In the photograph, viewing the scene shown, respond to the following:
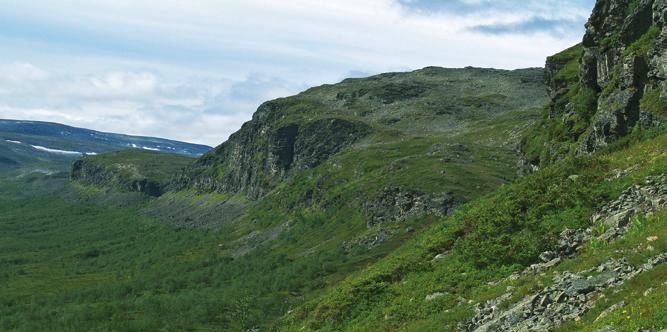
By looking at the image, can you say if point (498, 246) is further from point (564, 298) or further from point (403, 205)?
point (403, 205)

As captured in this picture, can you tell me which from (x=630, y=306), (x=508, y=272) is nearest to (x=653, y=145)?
(x=508, y=272)

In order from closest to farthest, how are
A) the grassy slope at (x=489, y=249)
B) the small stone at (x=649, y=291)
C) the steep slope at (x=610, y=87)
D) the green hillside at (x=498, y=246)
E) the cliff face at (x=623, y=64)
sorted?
the small stone at (x=649, y=291) → the green hillside at (x=498, y=246) → the grassy slope at (x=489, y=249) → the steep slope at (x=610, y=87) → the cliff face at (x=623, y=64)

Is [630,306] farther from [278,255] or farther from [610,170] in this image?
[278,255]

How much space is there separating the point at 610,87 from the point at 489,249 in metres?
28.6

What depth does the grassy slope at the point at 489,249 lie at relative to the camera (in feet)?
112

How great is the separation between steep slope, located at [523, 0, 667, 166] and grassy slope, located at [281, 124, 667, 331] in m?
5.98

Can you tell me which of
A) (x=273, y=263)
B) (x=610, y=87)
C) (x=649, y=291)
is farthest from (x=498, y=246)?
(x=273, y=263)

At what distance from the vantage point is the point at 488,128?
199125mm

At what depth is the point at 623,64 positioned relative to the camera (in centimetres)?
5369

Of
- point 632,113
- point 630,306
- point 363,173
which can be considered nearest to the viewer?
point 630,306

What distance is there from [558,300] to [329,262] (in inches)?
3480

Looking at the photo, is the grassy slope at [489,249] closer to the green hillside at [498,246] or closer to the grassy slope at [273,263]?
the green hillside at [498,246]

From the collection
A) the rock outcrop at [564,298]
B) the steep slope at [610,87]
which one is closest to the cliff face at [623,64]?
the steep slope at [610,87]

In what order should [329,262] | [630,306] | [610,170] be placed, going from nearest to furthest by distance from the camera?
[630,306] < [610,170] < [329,262]
